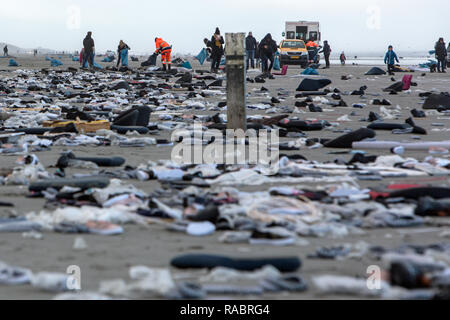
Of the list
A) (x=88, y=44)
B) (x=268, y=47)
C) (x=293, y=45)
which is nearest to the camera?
(x=268, y=47)

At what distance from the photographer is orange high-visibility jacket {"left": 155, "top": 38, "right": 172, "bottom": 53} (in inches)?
1080

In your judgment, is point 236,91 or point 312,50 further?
point 312,50

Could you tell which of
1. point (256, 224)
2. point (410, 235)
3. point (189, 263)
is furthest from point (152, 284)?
point (410, 235)

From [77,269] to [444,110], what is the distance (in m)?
9.36

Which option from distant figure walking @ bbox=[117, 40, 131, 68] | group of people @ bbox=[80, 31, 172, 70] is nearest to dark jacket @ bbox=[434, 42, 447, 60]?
group of people @ bbox=[80, 31, 172, 70]

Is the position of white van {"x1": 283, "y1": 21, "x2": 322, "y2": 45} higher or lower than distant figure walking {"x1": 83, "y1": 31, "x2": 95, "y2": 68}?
higher

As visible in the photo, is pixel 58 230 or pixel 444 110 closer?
pixel 58 230

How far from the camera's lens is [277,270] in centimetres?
298

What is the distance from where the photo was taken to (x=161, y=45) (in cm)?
2756

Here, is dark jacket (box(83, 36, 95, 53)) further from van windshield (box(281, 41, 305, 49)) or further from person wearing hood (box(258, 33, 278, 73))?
van windshield (box(281, 41, 305, 49))

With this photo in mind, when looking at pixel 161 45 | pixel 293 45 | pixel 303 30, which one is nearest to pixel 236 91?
pixel 161 45

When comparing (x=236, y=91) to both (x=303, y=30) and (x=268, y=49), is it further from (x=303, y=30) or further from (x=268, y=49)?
(x=303, y=30)
